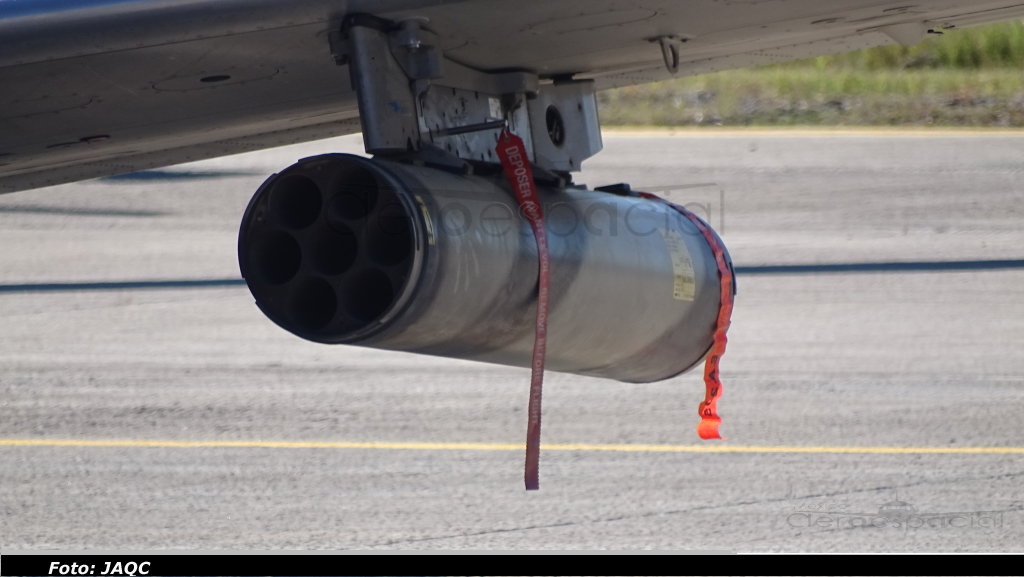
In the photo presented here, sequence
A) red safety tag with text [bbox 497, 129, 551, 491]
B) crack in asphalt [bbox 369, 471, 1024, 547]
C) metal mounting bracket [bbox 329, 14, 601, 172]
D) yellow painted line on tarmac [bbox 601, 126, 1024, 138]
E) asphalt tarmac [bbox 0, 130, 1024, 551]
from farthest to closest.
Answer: yellow painted line on tarmac [bbox 601, 126, 1024, 138] → asphalt tarmac [bbox 0, 130, 1024, 551] → crack in asphalt [bbox 369, 471, 1024, 547] → red safety tag with text [bbox 497, 129, 551, 491] → metal mounting bracket [bbox 329, 14, 601, 172]

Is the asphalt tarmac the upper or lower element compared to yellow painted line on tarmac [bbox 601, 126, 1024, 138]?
lower

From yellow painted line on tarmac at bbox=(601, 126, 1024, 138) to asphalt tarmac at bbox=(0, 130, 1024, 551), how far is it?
2.33 metres

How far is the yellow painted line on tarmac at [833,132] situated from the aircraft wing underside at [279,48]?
13322 mm

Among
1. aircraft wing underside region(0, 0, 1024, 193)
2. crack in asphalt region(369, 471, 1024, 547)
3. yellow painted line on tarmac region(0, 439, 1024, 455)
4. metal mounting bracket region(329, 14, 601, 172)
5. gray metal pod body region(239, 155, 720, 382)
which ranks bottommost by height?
crack in asphalt region(369, 471, 1024, 547)

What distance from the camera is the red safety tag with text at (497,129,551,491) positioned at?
119 inches

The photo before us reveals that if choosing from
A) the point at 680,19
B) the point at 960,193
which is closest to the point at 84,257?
the point at 960,193

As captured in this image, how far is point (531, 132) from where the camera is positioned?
3.78m

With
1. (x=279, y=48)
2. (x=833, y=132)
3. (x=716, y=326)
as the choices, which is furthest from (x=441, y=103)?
(x=833, y=132)

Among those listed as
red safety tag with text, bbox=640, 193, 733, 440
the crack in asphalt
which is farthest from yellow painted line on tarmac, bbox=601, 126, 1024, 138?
red safety tag with text, bbox=640, 193, 733, 440

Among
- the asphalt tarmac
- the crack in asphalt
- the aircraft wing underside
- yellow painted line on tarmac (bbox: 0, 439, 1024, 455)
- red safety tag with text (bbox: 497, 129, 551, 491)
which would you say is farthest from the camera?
yellow painted line on tarmac (bbox: 0, 439, 1024, 455)

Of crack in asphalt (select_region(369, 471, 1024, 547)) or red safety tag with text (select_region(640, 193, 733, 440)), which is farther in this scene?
crack in asphalt (select_region(369, 471, 1024, 547))

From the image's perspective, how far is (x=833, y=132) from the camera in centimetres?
1753

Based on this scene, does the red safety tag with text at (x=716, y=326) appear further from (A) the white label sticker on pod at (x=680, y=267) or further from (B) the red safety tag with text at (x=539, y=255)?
(B) the red safety tag with text at (x=539, y=255)

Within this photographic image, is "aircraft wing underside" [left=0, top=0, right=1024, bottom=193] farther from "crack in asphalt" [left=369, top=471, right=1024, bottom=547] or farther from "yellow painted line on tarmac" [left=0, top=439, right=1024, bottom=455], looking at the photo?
"yellow painted line on tarmac" [left=0, top=439, right=1024, bottom=455]
